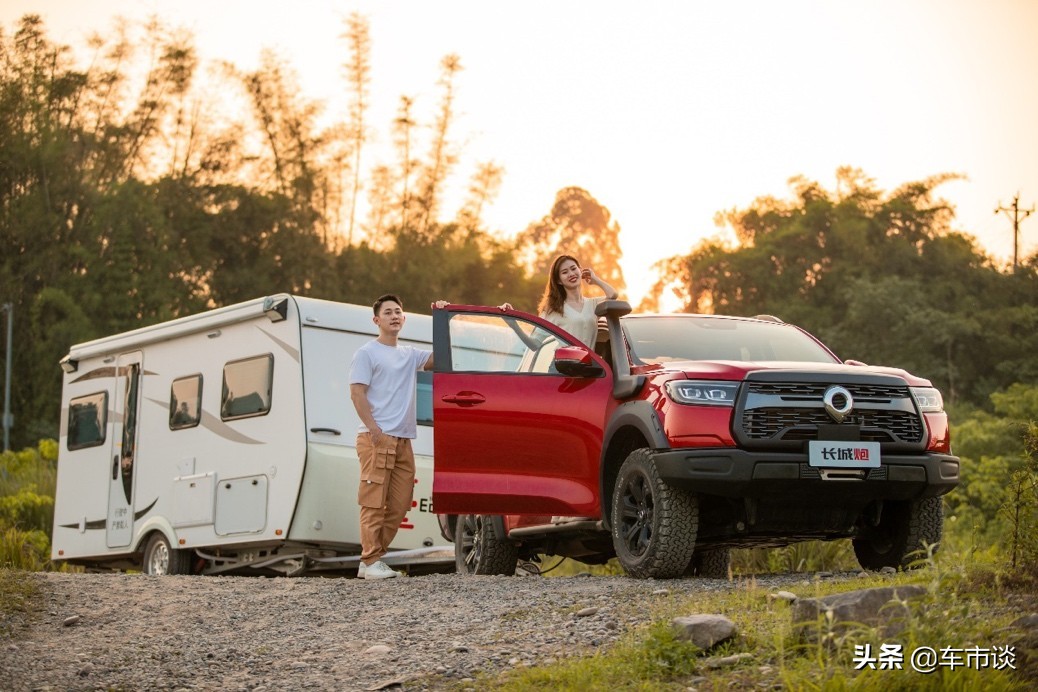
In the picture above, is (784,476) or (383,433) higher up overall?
(383,433)

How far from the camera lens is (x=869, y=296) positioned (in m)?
49.2

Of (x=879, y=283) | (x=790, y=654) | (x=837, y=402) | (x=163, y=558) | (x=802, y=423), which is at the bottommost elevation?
(x=163, y=558)

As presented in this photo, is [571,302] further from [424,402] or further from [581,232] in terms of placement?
[581,232]

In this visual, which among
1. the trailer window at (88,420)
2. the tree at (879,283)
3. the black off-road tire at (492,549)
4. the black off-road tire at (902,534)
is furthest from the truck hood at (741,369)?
the tree at (879,283)

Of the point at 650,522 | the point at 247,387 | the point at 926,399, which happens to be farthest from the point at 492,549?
the point at 247,387

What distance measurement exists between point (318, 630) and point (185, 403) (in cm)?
664

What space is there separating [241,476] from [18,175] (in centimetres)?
3092

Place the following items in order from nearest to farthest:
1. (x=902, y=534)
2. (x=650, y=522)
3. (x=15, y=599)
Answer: (x=15, y=599)
(x=650, y=522)
(x=902, y=534)

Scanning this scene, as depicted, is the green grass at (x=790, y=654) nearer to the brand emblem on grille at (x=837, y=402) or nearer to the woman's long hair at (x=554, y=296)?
the brand emblem on grille at (x=837, y=402)

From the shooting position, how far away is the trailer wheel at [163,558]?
531 inches

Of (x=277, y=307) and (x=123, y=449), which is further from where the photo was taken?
(x=123, y=449)

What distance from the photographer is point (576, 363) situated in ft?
29.2

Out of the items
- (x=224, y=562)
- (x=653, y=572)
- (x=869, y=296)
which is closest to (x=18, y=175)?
(x=869, y=296)

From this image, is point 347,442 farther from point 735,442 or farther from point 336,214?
point 336,214
